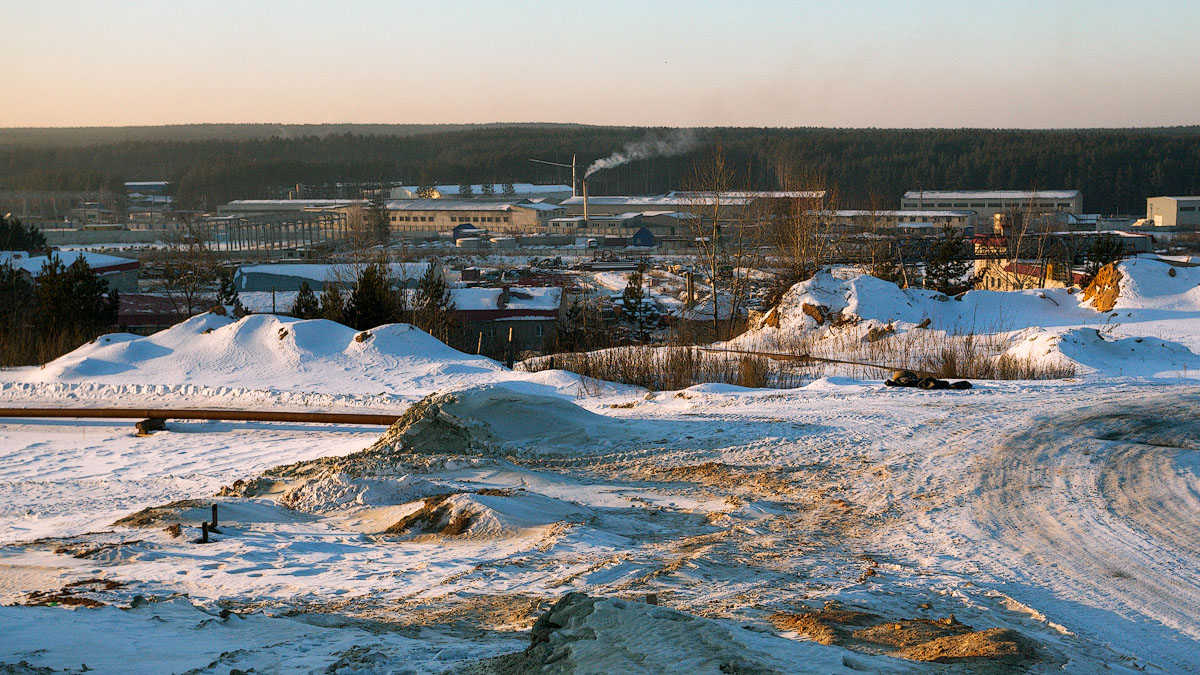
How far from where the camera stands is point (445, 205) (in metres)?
96.6

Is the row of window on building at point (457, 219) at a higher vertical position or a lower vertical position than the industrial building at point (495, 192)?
lower

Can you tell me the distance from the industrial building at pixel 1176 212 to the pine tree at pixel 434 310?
7027 cm

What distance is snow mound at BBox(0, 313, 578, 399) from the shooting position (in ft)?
55.4

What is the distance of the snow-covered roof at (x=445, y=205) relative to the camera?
94500mm

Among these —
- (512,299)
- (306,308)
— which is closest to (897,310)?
(512,299)

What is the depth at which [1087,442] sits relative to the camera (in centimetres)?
1010

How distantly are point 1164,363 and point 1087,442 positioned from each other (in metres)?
7.98

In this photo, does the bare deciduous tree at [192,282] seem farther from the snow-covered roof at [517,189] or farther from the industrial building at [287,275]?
the snow-covered roof at [517,189]

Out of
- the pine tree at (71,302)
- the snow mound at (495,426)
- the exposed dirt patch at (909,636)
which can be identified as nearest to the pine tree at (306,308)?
the pine tree at (71,302)

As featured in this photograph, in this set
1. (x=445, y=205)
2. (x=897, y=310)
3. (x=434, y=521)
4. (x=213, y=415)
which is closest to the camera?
(x=434, y=521)

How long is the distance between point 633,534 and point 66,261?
1565 inches

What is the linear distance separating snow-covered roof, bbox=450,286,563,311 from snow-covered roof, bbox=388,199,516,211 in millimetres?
59080

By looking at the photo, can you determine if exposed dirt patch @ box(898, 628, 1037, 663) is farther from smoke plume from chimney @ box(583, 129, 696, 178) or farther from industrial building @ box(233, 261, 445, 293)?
smoke plume from chimney @ box(583, 129, 696, 178)

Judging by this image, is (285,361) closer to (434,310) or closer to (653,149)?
(434,310)
